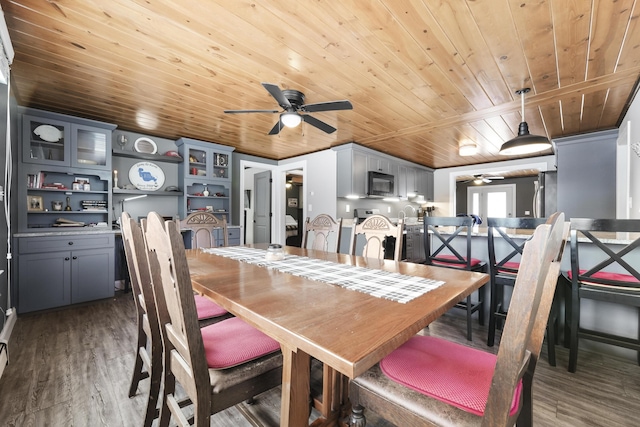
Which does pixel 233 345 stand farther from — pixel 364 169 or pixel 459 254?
pixel 364 169

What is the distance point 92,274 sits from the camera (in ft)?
10.5

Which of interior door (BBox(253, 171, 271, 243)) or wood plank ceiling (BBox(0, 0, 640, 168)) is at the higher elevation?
wood plank ceiling (BBox(0, 0, 640, 168))

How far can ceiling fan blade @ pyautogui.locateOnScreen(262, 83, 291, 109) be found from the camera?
1986 millimetres

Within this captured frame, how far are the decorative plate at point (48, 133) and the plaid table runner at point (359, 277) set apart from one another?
316 cm

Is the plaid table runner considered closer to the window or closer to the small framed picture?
the small framed picture

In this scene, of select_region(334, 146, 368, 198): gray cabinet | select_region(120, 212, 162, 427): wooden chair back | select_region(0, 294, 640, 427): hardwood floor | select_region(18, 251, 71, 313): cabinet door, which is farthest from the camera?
select_region(334, 146, 368, 198): gray cabinet

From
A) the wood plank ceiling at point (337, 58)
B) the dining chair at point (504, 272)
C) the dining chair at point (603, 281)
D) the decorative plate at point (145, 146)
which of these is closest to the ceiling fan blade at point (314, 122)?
the wood plank ceiling at point (337, 58)

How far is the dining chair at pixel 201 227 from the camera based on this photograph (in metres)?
2.68

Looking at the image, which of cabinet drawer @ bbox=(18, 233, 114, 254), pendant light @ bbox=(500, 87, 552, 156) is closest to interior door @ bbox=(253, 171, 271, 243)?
cabinet drawer @ bbox=(18, 233, 114, 254)

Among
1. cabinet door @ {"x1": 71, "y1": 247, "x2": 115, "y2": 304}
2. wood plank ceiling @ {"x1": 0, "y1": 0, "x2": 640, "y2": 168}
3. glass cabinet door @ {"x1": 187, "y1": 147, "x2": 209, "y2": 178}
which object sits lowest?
cabinet door @ {"x1": 71, "y1": 247, "x2": 115, "y2": 304}

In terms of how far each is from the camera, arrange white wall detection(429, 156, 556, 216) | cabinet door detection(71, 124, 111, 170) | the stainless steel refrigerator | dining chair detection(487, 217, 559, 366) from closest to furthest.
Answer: dining chair detection(487, 217, 559, 366)
cabinet door detection(71, 124, 111, 170)
the stainless steel refrigerator
white wall detection(429, 156, 556, 216)

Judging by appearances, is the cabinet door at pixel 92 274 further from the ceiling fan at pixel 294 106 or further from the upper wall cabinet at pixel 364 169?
the upper wall cabinet at pixel 364 169

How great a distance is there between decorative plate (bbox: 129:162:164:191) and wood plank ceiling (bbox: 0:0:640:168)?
2.66 ft

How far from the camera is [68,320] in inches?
107
